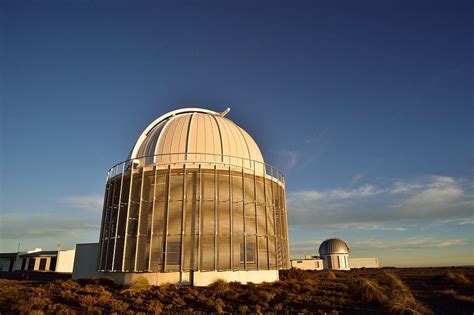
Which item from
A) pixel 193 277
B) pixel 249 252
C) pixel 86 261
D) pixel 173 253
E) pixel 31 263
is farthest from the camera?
pixel 31 263

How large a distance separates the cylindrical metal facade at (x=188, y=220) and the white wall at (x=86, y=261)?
8013mm

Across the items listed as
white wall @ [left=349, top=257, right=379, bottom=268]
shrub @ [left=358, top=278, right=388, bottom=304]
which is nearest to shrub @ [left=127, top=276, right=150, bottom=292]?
shrub @ [left=358, top=278, right=388, bottom=304]

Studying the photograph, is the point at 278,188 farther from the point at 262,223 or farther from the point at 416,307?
the point at 416,307

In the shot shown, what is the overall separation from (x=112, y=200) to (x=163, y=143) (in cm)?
554

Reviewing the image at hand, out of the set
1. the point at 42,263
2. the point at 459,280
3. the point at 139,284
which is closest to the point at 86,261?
the point at 139,284

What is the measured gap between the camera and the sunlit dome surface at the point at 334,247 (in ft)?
193

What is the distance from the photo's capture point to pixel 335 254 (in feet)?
192

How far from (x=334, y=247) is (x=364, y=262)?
64.7ft

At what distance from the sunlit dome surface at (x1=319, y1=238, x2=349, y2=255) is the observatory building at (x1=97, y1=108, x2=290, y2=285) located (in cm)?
3969

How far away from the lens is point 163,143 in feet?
74.1

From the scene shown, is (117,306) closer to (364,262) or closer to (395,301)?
(395,301)

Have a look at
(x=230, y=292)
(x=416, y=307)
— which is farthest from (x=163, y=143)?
(x=416, y=307)

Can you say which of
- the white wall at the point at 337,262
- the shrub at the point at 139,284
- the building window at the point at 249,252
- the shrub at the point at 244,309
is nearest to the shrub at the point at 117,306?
the shrub at the point at 139,284

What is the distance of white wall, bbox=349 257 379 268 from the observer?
71500mm
